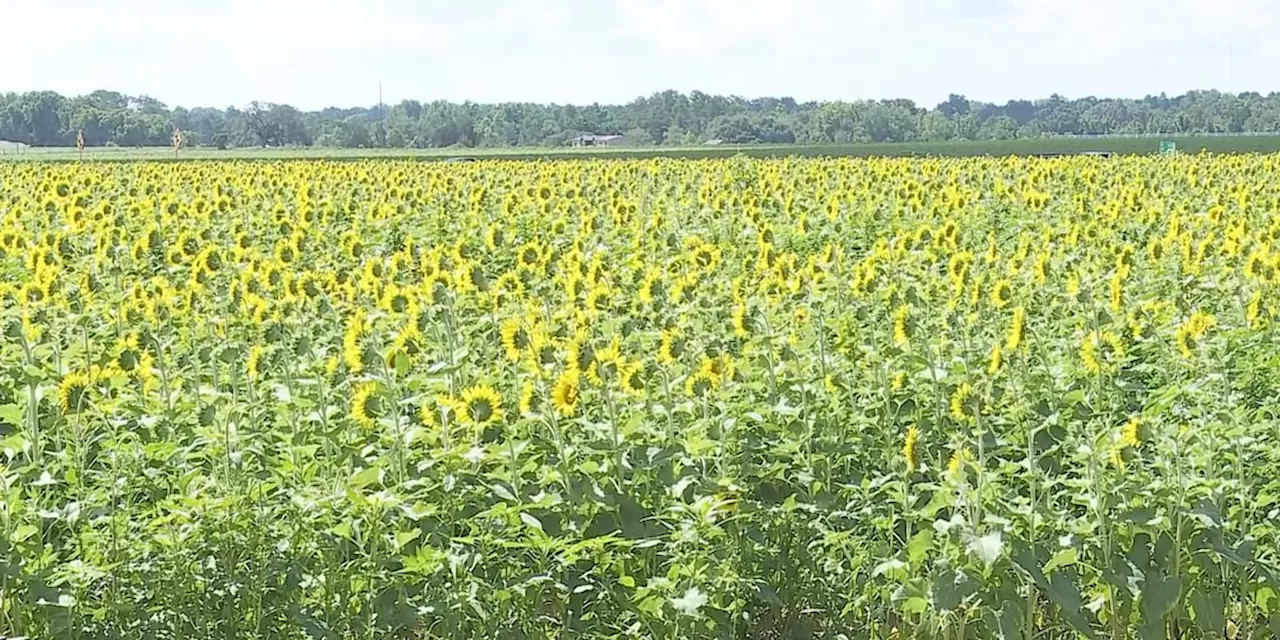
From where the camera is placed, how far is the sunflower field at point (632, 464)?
12.5ft

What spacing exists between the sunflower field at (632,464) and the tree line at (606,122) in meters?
71.7

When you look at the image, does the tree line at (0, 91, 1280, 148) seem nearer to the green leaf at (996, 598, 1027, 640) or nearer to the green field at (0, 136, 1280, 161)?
the green field at (0, 136, 1280, 161)

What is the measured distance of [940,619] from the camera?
12.9 ft

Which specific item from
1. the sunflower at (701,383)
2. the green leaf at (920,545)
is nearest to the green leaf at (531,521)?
the sunflower at (701,383)

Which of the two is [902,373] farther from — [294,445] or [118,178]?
[118,178]

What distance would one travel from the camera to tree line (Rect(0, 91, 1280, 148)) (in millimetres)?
83375

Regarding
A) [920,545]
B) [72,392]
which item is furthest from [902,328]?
[72,392]

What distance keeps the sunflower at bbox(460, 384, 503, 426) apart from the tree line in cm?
7317

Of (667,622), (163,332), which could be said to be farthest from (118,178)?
(667,622)

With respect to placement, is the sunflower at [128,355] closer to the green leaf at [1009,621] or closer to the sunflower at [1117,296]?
the green leaf at [1009,621]

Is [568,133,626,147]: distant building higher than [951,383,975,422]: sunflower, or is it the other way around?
[951,383,975,422]: sunflower

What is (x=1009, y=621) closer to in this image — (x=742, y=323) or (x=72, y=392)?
(x=742, y=323)

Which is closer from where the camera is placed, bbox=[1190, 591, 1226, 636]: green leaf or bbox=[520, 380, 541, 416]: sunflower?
bbox=[1190, 591, 1226, 636]: green leaf

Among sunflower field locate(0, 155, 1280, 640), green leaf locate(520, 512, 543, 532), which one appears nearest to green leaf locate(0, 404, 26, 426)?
sunflower field locate(0, 155, 1280, 640)
